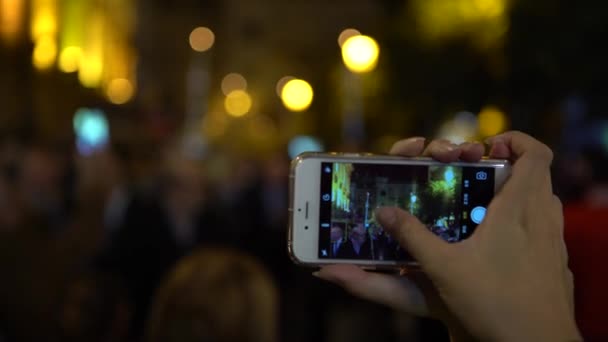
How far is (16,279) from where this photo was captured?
5.34 metres

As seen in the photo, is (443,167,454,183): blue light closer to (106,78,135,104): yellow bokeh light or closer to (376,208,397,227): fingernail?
(376,208,397,227): fingernail

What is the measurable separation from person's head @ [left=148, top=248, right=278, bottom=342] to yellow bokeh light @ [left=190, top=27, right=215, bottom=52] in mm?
59815

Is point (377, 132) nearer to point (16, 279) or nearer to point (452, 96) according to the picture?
point (452, 96)

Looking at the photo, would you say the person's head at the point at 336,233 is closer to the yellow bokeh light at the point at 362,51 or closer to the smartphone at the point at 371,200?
the smartphone at the point at 371,200

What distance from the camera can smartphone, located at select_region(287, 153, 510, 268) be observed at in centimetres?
222

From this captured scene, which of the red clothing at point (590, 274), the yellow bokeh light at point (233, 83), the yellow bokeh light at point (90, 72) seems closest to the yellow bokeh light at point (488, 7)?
the red clothing at point (590, 274)

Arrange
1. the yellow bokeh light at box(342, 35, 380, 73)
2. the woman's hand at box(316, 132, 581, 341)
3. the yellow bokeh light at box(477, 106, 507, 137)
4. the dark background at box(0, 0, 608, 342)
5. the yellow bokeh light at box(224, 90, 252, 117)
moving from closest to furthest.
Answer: the woman's hand at box(316, 132, 581, 341) → the dark background at box(0, 0, 608, 342) → the yellow bokeh light at box(477, 106, 507, 137) → the yellow bokeh light at box(342, 35, 380, 73) → the yellow bokeh light at box(224, 90, 252, 117)

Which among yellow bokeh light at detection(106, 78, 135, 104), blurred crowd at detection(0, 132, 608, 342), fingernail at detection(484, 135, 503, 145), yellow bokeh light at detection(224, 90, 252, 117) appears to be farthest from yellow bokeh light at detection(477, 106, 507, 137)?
yellow bokeh light at detection(224, 90, 252, 117)

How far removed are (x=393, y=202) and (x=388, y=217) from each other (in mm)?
458

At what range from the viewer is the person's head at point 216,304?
Result: 3289mm

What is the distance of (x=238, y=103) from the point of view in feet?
212

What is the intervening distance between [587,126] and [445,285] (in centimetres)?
970

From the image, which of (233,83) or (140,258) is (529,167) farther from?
(233,83)

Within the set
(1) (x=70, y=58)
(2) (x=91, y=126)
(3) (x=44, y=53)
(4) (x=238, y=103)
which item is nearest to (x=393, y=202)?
(2) (x=91, y=126)
